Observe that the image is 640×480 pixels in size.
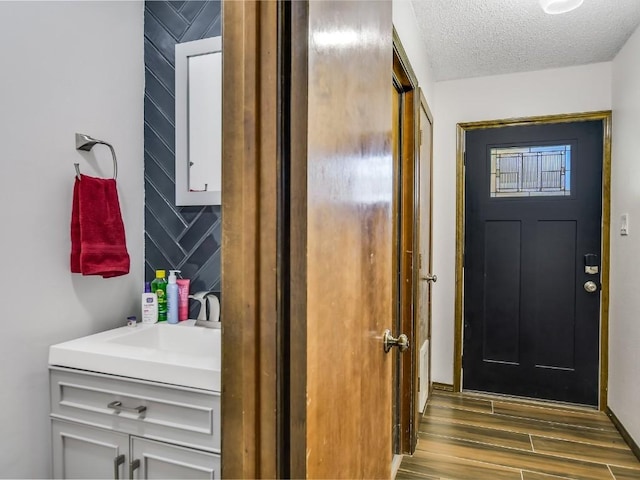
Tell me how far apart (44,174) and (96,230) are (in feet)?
0.77

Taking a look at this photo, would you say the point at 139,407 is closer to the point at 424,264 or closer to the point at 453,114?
the point at 424,264

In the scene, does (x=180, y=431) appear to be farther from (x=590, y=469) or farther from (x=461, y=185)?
(x=461, y=185)

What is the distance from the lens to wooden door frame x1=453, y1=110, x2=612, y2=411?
2.78 m

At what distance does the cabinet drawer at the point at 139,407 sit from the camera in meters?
1.10

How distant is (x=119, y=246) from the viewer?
59.4 inches

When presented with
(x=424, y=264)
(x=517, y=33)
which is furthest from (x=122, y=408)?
(x=517, y=33)

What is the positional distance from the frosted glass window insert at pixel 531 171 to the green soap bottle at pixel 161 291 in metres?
2.43

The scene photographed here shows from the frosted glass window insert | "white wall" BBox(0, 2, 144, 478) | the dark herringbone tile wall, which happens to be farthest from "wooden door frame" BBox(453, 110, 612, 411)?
"white wall" BBox(0, 2, 144, 478)

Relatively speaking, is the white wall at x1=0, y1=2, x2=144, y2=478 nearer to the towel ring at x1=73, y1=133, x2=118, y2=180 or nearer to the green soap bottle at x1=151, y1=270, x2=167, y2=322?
the towel ring at x1=73, y1=133, x2=118, y2=180

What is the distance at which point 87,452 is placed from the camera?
1.26m

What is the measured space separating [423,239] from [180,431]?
6.03 feet

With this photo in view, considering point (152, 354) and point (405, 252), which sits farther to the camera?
point (405, 252)

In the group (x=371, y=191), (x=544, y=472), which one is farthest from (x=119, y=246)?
(x=544, y=472)

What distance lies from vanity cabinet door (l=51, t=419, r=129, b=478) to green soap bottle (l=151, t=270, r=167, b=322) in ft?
1.57
